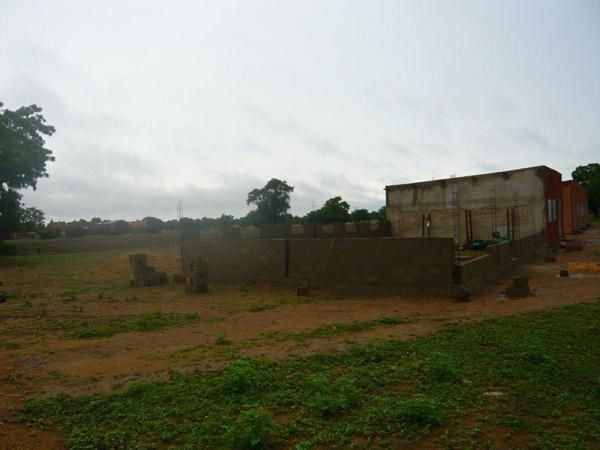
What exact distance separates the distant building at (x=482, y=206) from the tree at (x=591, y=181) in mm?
37293

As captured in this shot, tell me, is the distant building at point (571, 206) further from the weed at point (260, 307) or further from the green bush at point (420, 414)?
the green bush at point (420, 414)

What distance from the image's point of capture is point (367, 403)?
159 inches

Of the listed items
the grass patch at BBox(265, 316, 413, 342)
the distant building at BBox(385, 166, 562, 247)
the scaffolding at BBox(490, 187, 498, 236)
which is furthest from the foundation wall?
the scaffolding at BBox(490, 187, 498, 236)

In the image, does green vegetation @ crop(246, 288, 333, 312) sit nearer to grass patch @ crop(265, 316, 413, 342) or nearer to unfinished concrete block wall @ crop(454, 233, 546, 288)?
grass patch @ crop(265, 316, 413, 342)

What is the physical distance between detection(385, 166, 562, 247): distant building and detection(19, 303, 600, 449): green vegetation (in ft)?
56.9

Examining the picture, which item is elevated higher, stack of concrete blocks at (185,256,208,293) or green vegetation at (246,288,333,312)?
stack of concrete blocks at (185,256,208,293)

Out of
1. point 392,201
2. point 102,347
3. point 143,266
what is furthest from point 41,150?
point 102,347

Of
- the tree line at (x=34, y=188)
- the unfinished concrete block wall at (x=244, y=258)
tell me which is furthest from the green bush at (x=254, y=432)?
the tree line at (x=34, y=188)

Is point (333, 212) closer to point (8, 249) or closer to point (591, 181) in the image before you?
point (8, 249)

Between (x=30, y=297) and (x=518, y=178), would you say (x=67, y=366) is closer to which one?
(x=30, y=297)

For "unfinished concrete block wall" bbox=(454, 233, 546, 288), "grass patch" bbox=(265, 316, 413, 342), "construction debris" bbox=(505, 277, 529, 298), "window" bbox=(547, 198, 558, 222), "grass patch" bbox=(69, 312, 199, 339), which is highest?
"window" bbox=(547, 198, 558, 222)

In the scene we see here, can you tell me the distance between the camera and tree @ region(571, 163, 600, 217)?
176 ft

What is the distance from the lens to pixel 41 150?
98.9ft

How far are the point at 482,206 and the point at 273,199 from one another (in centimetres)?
2809
